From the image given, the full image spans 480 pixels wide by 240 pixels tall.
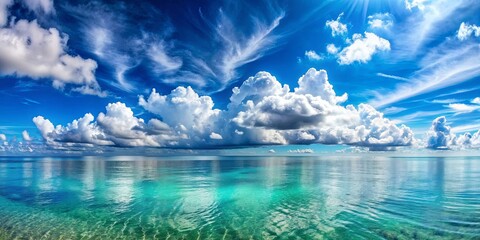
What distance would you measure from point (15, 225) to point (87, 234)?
8113 millimetres

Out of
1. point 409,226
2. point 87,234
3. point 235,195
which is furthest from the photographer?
point 235,195

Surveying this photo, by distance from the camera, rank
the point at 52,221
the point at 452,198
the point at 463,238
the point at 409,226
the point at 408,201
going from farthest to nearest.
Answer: the point at 452,198
the point at 408,201
the point at 52,221
the point at 409,226
the point at 463,238

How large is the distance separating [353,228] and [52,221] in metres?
26.0

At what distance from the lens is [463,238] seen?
1997cm

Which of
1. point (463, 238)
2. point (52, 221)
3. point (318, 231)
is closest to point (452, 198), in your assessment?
point (463, 238)

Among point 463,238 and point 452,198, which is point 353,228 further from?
point 452,198

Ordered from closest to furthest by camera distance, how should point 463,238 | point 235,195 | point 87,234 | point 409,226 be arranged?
point 463,238 → point 87,234 → point 409,226 → point 235,195

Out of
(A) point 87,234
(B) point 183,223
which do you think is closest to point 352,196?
(B) point 183,223

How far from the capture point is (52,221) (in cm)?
2517

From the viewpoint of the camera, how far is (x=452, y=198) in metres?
36.5

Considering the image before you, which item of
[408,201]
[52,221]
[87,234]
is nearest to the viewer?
[87,234]

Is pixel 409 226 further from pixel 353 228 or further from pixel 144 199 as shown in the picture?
pixel 144 199

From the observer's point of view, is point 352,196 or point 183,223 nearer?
point 183,223

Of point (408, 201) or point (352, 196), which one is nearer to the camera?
point (408, 201)
